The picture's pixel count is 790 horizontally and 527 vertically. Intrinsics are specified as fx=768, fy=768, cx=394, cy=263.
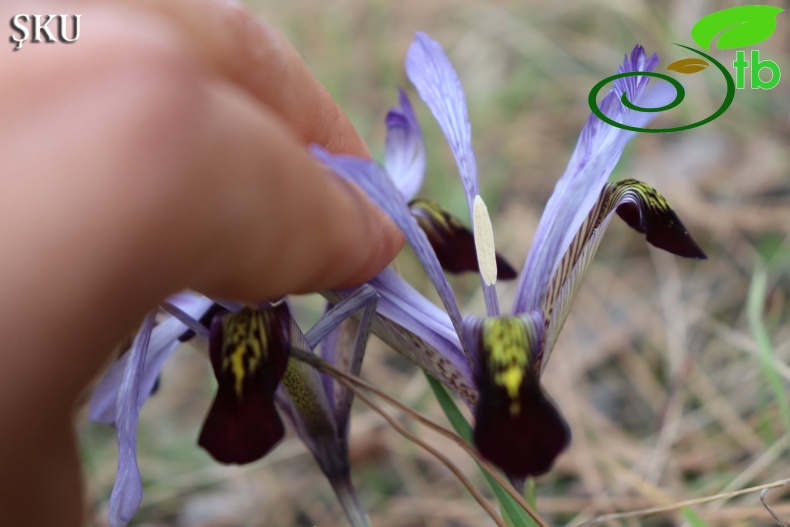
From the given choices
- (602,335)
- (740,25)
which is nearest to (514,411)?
(740,25)

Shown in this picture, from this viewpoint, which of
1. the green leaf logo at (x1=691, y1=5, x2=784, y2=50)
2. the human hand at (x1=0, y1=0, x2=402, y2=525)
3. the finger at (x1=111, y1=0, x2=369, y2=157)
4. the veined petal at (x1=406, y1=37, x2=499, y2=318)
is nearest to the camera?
the human hand at (x1=0, y1=0, x2=402, y2=525)

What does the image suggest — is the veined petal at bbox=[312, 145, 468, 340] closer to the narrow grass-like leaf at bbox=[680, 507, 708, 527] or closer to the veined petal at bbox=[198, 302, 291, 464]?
the veined petal at bbox=[198, 302, 291, 464]

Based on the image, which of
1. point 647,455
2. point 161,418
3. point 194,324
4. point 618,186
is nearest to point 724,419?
point 647,455

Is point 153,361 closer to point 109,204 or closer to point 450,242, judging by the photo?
point 450,242

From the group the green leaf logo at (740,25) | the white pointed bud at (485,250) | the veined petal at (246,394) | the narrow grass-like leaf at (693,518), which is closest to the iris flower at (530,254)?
the white pointed bud at (485,250)

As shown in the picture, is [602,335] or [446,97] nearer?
[446,97]

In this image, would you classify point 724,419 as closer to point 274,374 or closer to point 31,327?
point 274,374

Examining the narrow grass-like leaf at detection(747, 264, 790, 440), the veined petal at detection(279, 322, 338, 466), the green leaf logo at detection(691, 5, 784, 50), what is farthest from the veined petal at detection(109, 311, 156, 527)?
the green leaf logo at detection(691, 5, 784, 50)
